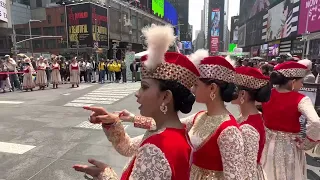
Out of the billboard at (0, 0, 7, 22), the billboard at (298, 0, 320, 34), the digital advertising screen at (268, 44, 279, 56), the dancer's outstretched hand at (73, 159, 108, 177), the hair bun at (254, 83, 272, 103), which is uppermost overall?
the billboard at (298, 0, 320, 34)

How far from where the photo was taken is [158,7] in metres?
64.2

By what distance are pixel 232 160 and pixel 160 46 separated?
83cm

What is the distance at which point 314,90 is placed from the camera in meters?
5.45

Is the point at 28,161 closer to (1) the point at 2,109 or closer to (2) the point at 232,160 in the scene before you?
(2) the point at 232,160

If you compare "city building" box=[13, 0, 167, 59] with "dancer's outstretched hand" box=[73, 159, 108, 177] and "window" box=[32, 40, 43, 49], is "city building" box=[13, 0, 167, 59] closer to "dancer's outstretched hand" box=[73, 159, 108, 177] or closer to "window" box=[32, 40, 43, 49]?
"window" box=[32, 40, 43, 49]

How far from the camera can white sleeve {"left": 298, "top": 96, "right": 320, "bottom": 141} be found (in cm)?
251

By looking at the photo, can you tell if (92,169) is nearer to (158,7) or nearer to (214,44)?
(158,7)

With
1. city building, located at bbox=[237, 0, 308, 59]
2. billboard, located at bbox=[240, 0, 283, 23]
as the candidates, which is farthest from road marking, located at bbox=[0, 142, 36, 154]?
billboard, located at bbox=[240, 0, 283, 23]

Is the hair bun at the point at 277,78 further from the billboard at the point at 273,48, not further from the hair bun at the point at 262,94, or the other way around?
the billboard at the point at 273,48

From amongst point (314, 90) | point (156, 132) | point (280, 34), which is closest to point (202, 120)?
point (156, 132)

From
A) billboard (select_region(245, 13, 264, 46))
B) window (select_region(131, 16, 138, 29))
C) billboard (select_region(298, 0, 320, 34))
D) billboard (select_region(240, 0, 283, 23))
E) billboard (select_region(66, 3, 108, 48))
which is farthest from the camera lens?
billboard (select_region(245, 13, 264, 46))

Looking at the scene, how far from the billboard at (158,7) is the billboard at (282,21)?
25.9 m

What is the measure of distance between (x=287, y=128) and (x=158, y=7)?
65268 millimetres

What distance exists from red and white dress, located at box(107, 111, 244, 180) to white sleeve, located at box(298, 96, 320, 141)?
4.41 feet
